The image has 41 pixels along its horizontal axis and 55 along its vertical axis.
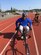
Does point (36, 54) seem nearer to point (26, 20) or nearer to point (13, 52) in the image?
point (13, 52)

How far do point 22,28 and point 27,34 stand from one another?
64 cm

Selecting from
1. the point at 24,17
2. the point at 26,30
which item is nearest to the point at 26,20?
the point at 24,17

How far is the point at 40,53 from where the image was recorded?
31.3 ft

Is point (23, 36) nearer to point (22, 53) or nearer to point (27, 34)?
point (27, 34)

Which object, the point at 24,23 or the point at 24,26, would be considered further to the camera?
the point at 24,23

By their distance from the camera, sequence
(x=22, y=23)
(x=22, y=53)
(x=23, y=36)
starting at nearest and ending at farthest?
(x=23, y=36), (x=22, y=53), (x=22, y=23)

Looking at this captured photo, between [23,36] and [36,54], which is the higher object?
[23,36]

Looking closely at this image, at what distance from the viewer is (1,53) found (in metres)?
9.56

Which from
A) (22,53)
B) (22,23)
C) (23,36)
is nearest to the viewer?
(23,36)

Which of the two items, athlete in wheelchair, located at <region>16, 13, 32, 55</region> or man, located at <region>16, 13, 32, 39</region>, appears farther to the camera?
man, located at <region>16, 13, 32, 39</region>

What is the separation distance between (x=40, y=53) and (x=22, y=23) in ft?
5.55

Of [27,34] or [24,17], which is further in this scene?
[24,17]

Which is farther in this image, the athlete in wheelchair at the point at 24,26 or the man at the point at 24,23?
the man at the point at 24,23

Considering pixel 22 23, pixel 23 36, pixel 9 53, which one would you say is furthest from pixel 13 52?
pixel 22 23
